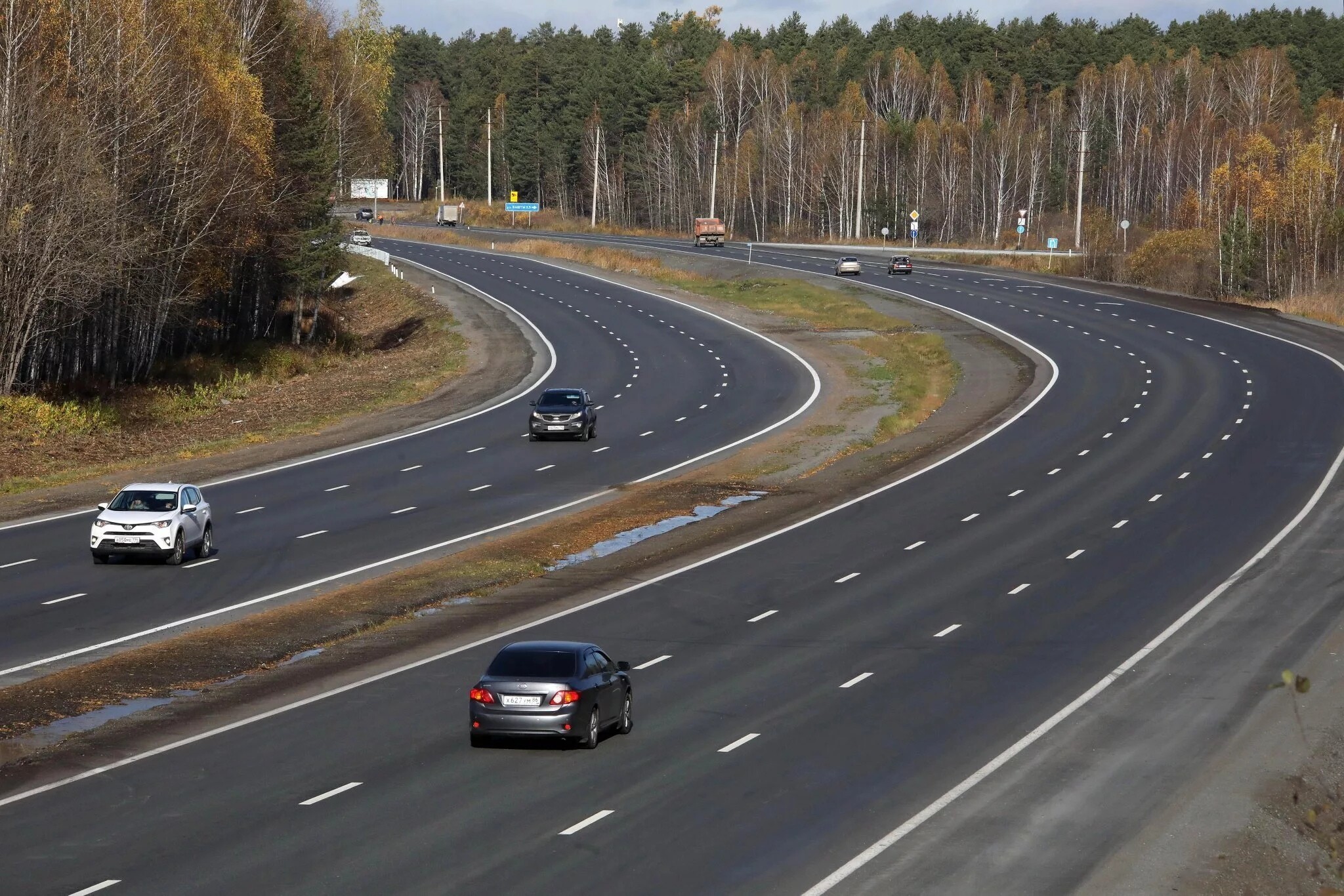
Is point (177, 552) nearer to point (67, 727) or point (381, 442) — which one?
point (67, 727)

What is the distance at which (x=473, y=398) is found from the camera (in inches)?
2254

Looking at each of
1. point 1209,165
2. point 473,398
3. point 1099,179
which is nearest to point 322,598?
point 473,398

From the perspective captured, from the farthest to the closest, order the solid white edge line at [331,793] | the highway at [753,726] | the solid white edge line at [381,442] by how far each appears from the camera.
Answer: the solid white edge line at [381,442] < the solid white edge line at [331,793] < the highway at [753,726]

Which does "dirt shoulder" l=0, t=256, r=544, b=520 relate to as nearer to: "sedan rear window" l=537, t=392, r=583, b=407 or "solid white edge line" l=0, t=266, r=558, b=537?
"solid white edge line" l=0, t=266, r=558, b=537

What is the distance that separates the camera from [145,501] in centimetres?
3069

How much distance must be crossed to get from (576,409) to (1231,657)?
26.9 m

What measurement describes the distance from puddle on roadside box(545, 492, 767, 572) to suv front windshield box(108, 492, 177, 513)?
765 cm

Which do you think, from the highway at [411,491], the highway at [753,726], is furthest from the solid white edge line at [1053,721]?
the highway at [411,491]

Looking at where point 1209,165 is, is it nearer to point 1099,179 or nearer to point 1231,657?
point 1099,179

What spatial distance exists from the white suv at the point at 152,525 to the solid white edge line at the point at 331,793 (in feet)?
48.4

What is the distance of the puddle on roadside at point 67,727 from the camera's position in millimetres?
18562

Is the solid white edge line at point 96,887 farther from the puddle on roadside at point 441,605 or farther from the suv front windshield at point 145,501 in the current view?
the suv front windshield at point 145,501

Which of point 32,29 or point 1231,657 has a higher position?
point 32,29

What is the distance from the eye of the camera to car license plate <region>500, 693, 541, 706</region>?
17938 mm
